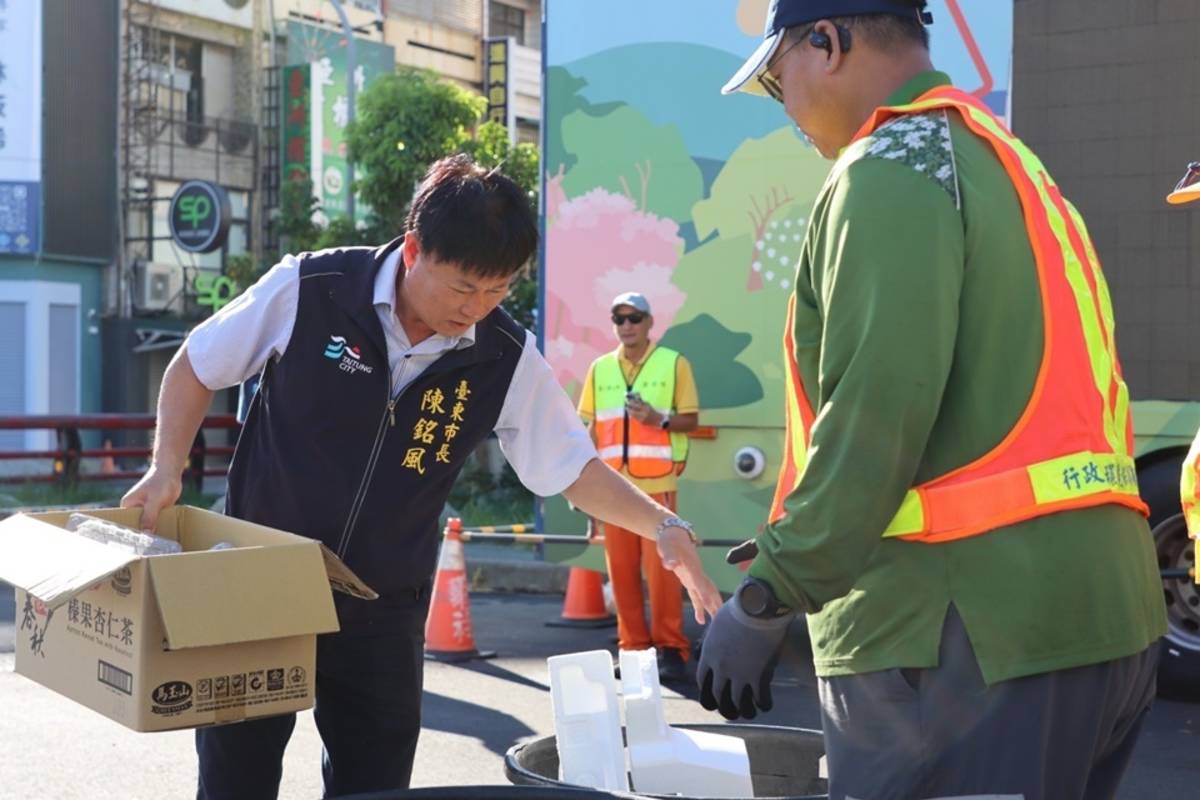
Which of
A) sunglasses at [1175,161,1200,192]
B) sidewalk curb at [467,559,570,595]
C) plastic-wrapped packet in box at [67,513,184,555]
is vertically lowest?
sidewalk curb at [467,559,570,595]

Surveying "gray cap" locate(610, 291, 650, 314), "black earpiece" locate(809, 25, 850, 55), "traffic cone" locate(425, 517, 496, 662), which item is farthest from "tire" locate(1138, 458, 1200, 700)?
"black earpiece" locate(809, 25, 850, 55)

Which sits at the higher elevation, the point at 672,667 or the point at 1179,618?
the point at 1179,618

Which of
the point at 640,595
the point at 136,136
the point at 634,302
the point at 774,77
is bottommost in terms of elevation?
the point at 640,595

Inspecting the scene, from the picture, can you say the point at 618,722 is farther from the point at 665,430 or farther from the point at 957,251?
the point at 665,430

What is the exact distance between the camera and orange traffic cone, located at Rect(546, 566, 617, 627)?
9719 mm

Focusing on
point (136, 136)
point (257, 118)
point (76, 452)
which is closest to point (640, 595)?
point (76, 452)

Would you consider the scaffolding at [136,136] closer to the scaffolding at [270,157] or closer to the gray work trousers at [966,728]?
the scaffolding at [270,157]

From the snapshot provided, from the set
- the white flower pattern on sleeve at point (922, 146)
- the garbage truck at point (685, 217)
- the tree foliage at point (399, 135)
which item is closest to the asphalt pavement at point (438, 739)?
the garbage truck at point (685, 217)

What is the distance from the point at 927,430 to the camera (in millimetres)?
2197

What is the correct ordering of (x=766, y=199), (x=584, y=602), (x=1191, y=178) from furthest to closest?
1. (x=584, y=602)
2. (x=766, y=199)
3. (x=1191, y=178)

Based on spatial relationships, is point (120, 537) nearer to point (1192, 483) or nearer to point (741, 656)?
point (741, 656)

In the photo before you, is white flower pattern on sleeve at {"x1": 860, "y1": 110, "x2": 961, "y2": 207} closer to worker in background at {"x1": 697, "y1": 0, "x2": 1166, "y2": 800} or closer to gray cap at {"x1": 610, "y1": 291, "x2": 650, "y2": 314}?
worker in background at {"x1": 697, "y1": 0, "x2": 1166, "y2": 800}

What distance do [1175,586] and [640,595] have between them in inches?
97.9

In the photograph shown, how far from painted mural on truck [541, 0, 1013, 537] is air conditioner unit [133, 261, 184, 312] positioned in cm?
2510
